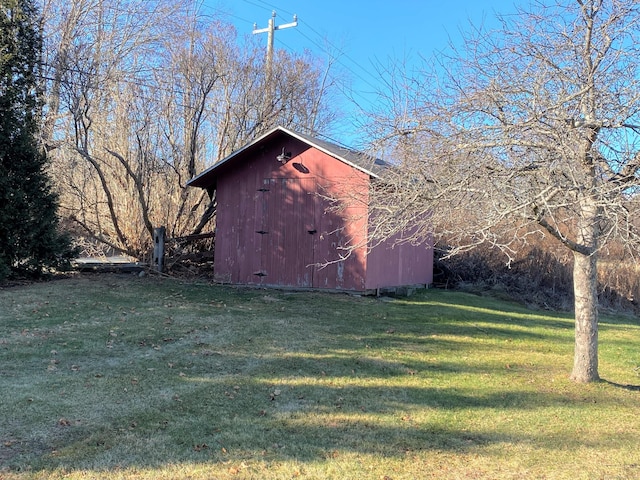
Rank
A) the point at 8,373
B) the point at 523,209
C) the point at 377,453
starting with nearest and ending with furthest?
the point at 377,453, the point at 523,209, the point at 8,373

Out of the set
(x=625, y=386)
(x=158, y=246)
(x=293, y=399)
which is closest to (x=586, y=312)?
(x=625, y=386)

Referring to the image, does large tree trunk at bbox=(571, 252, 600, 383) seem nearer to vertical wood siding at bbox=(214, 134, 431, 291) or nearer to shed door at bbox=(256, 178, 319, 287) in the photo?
vertical wood siding at bbox=(214, 134, 431, 291)

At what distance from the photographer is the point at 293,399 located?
4832 mm

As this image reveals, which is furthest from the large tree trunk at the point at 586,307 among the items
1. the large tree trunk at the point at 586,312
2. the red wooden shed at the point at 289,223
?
the red wooden shed at the point at 289,223

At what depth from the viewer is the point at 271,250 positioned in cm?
1309

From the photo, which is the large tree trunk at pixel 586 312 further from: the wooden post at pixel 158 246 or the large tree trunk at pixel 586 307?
the wooden post at pixel 158 246

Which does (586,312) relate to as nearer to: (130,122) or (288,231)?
(288,231)

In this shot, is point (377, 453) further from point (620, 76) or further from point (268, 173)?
point (268, 173)

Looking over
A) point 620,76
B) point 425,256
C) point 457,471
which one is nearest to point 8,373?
point 457,471

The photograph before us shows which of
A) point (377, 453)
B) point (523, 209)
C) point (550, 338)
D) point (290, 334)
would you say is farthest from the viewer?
point (550, 338)

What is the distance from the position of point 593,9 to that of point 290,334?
225 inches

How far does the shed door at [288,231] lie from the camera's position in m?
12.6

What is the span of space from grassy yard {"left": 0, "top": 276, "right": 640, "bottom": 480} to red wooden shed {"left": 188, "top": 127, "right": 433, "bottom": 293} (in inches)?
126

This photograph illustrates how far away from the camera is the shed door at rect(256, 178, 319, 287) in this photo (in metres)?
12.6
